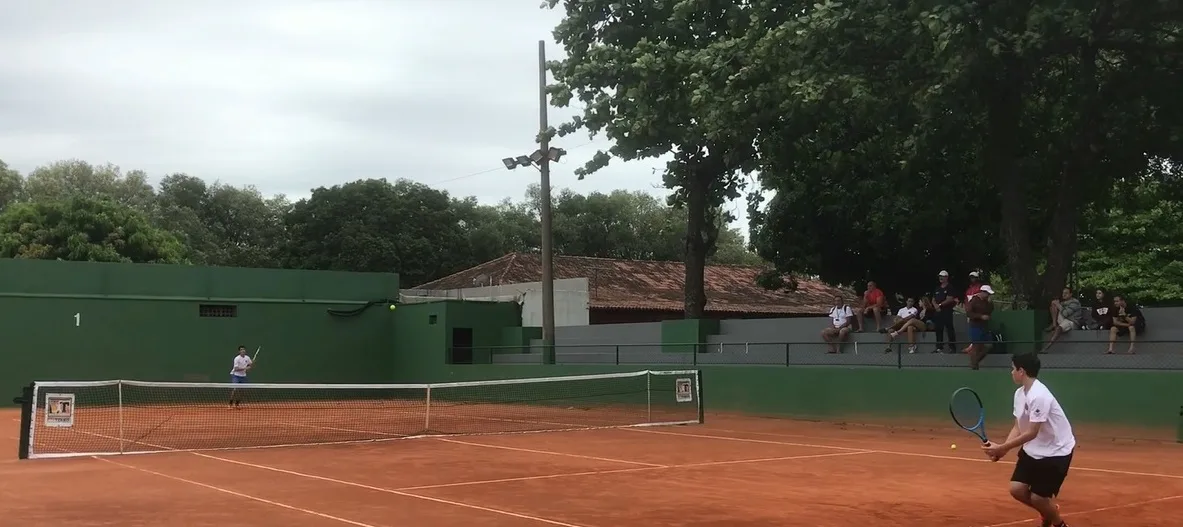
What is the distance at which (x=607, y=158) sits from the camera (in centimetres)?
2742

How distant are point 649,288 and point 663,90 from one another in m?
26.9

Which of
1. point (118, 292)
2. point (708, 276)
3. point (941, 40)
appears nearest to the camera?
point (941, 40)

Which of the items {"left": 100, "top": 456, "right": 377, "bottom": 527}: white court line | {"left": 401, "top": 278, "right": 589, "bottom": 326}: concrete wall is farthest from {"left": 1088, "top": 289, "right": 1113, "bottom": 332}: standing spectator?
{"left": 401, "top": 278, "right": 589, "bottom": 326}: concrete wall

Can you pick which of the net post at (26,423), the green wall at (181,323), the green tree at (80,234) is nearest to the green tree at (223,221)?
the green tree at (80,234)

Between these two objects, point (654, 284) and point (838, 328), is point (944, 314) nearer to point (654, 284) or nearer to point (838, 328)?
point (838, 328)

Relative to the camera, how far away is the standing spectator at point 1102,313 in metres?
18.6

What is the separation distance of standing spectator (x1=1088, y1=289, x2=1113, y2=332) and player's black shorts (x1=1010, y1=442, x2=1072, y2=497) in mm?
11849

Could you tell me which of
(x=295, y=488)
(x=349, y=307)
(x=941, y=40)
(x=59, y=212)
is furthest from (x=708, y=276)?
(x=295, y=488)

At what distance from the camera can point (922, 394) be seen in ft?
68.1

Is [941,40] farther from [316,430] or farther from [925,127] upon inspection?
[316,430]

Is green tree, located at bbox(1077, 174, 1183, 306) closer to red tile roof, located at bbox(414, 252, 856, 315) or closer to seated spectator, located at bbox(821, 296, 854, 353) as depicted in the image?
red tile roof, located at bbox(414, 252, 856, 315)

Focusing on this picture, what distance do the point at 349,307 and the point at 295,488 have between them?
82.6 ft

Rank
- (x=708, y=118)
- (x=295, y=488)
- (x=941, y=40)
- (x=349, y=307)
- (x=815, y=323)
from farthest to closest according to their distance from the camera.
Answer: (x=349, y=307), (x=815, y=323), (x=708, y=118), (x=941, y=40), (x=295, y=488)

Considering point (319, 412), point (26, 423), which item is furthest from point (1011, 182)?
point (26, 423)
